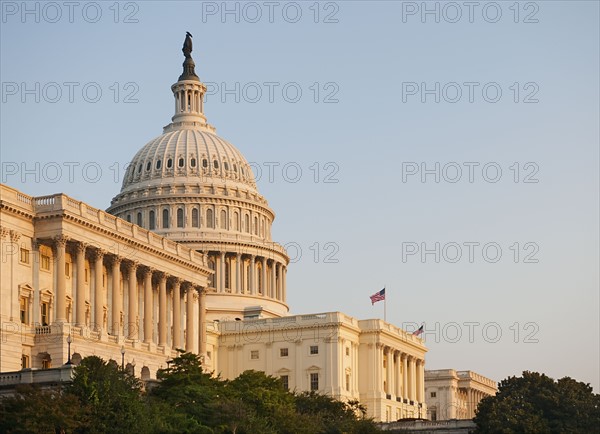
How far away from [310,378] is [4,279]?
67.2m

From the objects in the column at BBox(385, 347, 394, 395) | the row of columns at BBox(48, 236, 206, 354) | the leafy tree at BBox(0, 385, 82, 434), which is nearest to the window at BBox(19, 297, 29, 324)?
the row of columns at BBox(48, 236, 206, 354)

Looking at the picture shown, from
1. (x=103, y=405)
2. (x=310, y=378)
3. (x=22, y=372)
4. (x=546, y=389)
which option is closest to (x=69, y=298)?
(x=22, y=372)

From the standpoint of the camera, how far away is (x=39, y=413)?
86750 mm

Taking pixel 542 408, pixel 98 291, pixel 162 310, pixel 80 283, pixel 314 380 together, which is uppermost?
pixel 80 283

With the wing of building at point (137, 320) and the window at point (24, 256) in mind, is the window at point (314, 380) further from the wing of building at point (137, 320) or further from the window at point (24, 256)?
the window at point (24, 256)

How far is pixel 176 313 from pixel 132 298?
12777 millimetres

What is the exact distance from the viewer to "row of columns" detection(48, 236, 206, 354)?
120 metres

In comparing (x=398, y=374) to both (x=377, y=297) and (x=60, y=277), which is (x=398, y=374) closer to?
(x=377, y=297)

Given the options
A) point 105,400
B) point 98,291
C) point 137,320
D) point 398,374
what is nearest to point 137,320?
point 137,320

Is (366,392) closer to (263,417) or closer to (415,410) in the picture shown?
(415,410)

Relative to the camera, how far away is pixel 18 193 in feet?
390

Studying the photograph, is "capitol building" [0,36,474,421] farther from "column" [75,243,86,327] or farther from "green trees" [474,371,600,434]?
"green trees" [474,371,600,434]

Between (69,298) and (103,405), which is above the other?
(69,298)

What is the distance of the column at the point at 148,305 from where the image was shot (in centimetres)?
13562
